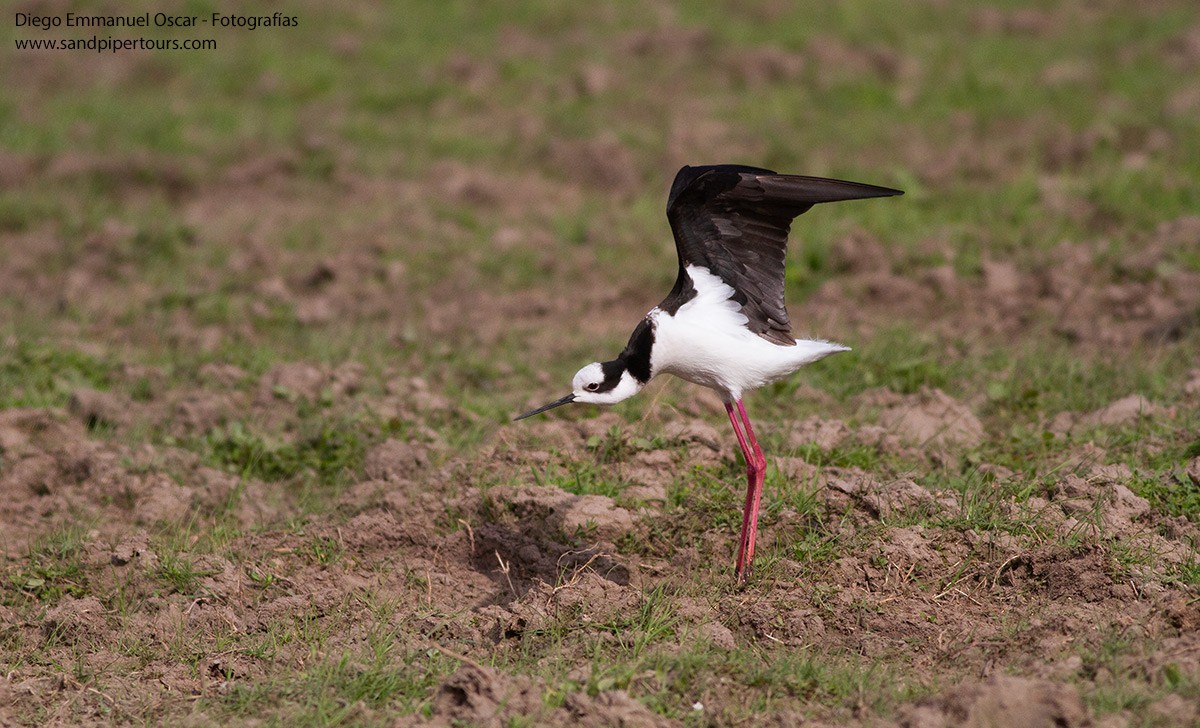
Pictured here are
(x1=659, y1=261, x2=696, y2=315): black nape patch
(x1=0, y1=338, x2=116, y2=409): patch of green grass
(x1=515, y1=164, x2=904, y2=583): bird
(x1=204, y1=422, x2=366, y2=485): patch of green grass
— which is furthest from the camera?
(x1=0, y1=338, x2=116, y2=409): patch of green grass

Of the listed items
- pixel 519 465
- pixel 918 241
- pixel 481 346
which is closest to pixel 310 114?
pixel 481 346

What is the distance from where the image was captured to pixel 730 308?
16.9ft

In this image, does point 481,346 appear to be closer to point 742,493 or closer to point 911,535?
point 742,493

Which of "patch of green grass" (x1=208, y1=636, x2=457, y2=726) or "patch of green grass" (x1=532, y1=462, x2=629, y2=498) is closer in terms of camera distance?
"patch of green grass" (x1=208, y1=636, x2=457, y2=726)

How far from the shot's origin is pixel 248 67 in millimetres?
11328

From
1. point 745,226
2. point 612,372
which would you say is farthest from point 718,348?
point 745,226

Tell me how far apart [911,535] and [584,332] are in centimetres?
321

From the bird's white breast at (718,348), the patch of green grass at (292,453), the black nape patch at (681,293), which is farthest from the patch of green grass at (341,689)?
the patch of green grass at (292,453)

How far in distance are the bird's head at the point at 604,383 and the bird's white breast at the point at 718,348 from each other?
0.37ft

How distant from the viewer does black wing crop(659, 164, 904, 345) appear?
4.93 metres

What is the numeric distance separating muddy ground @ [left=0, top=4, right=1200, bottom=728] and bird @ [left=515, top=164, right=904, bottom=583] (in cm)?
51

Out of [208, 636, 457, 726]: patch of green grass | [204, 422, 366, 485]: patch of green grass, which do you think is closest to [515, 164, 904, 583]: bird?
[208, 636, 457, 726]: patch of green grass

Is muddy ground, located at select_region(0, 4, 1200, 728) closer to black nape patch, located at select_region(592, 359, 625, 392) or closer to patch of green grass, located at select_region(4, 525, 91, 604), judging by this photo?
patch of green grass, located at select_region(4, 525, 91, 604)

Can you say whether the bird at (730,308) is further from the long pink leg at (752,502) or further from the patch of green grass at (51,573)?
the patch of green grass at (51,573)
